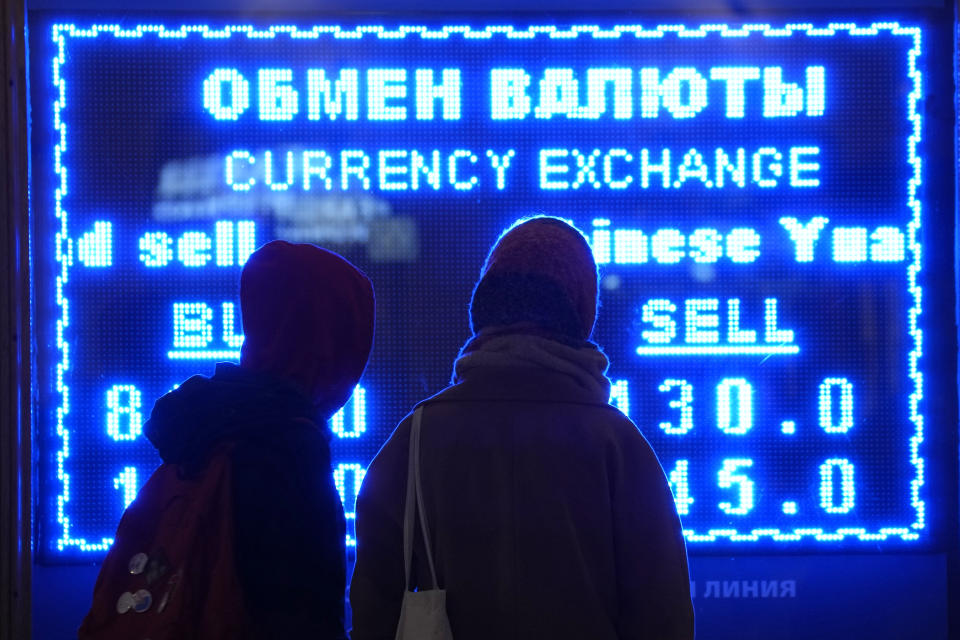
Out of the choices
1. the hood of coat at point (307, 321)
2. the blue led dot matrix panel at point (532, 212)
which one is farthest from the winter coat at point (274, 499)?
the blue led dot matrix panel at point (532, 212)

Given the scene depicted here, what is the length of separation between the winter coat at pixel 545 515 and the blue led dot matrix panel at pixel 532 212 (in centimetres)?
122

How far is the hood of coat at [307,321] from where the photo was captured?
1782mm

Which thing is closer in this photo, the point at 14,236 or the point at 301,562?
the point at 301,562

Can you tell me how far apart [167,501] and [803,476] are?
2007mm

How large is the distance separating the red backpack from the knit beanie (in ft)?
1.83

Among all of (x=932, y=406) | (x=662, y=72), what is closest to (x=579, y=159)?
(x=662, y=72)

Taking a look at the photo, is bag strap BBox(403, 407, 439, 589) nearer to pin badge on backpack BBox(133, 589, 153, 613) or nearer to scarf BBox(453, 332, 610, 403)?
scarf BBox(453, 332, 610, 403)

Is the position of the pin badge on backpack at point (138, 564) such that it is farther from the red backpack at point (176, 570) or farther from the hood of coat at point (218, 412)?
the hood of coat at point (218, 412)

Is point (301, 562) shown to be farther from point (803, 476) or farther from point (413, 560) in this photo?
point (803, 476)

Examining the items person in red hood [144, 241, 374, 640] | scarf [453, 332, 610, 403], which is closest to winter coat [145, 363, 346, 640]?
person in red hood [144, 241, 374, 640]

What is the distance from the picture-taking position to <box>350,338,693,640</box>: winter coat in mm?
1659

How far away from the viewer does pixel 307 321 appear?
1801 millimetres

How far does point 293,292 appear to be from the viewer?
5.93 feet

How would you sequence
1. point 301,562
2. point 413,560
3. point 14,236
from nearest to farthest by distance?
point 301,562 → point 413,560 → point 14,236
